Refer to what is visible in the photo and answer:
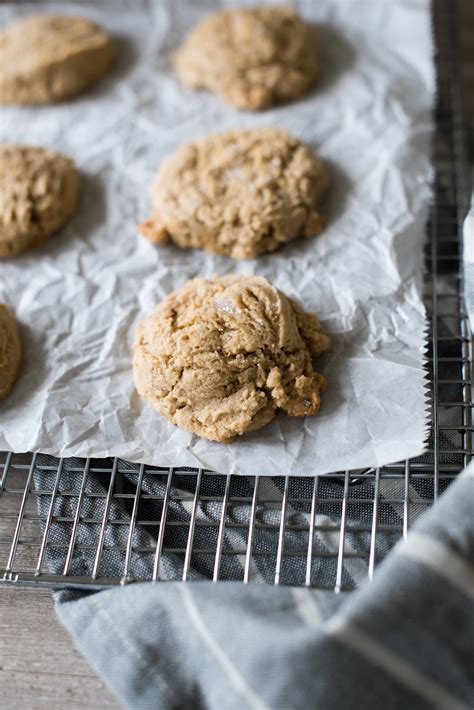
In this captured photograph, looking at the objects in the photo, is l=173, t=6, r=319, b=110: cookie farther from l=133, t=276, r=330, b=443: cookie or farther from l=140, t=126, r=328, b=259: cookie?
l=133, t=276, r=330, b=443: cookie

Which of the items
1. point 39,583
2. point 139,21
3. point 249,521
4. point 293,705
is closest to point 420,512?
point 249,521

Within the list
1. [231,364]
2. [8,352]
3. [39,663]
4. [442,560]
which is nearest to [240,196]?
[231,364]

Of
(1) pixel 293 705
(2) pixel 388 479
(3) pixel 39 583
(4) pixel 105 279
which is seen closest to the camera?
(1) pixel 293 705

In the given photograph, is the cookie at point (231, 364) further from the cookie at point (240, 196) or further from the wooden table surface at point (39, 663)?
the wooden table surface at point (39, 663)

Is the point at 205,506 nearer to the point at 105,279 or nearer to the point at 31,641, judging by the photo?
the point at 31,641

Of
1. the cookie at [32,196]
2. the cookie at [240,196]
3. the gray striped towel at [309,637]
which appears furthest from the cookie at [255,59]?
the gray striped towel at [309,637]

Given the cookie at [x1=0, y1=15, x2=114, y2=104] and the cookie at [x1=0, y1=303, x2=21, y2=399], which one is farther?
the cookie at [x1=0, y1=15, x2=114, y2=104]

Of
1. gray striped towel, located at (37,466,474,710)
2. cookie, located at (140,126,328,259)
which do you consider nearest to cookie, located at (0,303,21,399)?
cookie, located at (140,126,328,259)
